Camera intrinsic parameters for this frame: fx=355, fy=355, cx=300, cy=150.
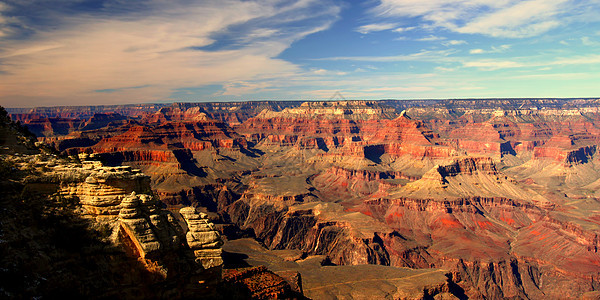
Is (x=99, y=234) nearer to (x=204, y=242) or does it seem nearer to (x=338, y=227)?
(x=204, y=242)

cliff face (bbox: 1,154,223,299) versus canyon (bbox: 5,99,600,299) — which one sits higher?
cliff face (bbox: 1,154,223,299)

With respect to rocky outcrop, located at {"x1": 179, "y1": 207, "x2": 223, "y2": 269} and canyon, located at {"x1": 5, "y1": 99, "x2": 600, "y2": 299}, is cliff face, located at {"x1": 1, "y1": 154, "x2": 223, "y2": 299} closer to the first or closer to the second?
canyon, located at {"x1": 5, "y1": 99, "x2": 600, "y2": 299}

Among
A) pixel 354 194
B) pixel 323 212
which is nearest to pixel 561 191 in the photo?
pixel 354 194

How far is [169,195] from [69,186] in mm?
126716

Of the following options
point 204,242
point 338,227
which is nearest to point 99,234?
point 204,242

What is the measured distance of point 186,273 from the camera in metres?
23.2

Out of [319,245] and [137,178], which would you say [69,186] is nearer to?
[137,178]

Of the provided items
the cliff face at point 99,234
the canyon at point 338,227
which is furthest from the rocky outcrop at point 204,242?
the cliff face at point 99,234

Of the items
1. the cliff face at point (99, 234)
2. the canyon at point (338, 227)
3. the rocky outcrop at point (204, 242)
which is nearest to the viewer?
the cliff face at point (99, 234)

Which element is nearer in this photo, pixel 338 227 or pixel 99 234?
pixel 99 234

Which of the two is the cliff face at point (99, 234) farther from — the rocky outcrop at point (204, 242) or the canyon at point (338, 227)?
the rocky outcrop at point (204, 242)

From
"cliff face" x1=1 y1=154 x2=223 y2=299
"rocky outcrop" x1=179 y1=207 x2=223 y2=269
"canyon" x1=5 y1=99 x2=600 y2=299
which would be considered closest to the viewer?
"cliff face" x1=1 y1=154 x2=223 y2=299

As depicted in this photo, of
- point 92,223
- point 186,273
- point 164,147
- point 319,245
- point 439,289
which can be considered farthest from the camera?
point 164,147

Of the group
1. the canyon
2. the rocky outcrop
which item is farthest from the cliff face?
the rocky outcrop
